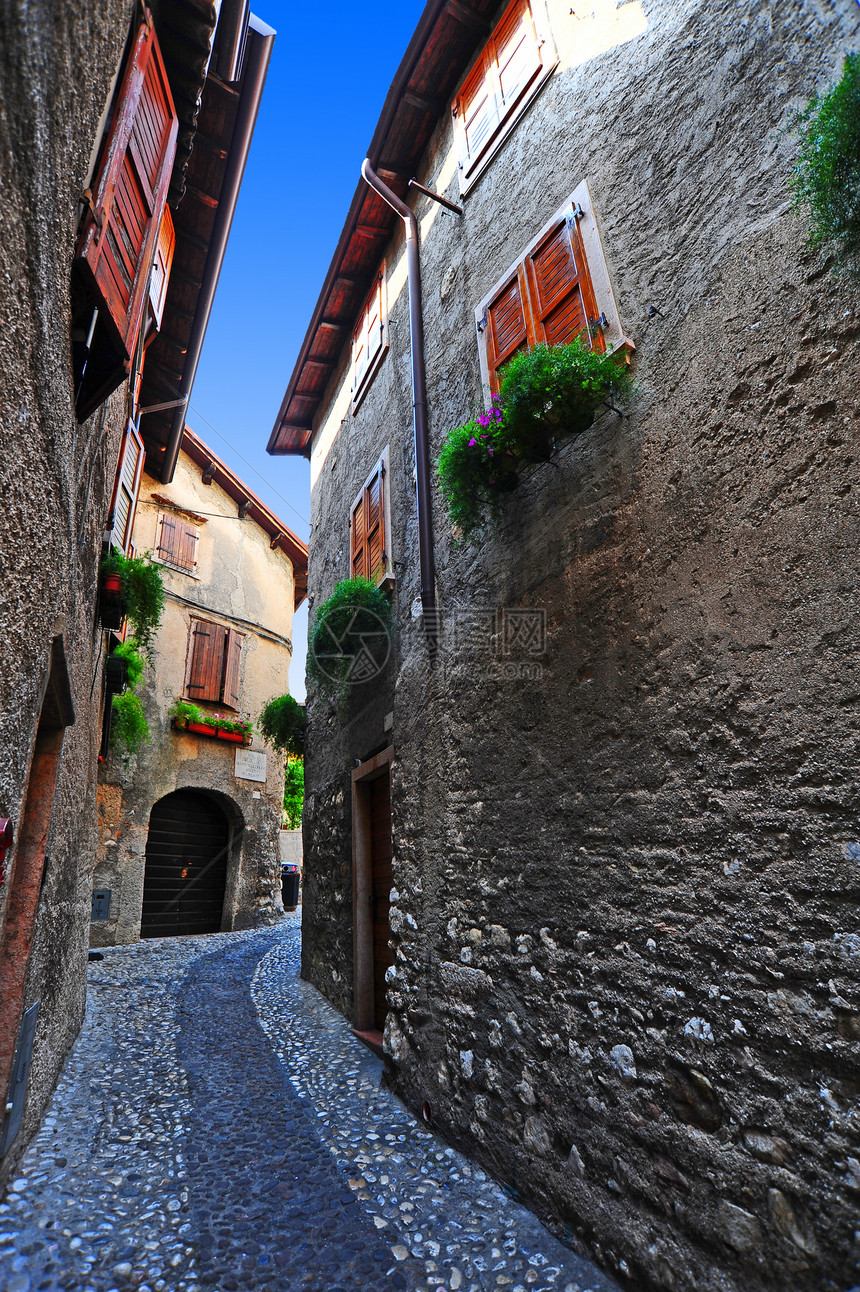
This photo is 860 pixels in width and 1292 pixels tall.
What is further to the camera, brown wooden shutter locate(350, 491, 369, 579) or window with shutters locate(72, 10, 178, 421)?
brown wooden shutter locate(350, 491, 369, 579)

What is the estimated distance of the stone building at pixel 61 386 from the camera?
6.97ft

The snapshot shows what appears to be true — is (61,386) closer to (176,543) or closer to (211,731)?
(211,731)

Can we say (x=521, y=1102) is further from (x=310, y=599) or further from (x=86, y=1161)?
(x=310, y=599)

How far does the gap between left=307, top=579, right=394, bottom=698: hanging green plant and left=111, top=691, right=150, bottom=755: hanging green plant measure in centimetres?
455

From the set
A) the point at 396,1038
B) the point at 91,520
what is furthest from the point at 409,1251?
the point at 91,520

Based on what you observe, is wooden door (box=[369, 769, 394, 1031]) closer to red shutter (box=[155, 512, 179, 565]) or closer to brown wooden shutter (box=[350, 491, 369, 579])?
brown wooden shutter (box=[350, 491, 369, 579])

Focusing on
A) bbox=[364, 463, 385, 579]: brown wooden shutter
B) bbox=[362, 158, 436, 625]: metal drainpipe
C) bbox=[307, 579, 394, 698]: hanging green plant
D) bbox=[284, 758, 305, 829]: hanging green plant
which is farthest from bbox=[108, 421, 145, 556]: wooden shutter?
bbox=[284, 758, 305, 829]: hanging green plant

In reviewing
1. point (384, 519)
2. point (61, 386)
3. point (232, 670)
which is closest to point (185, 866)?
point (232, 670)

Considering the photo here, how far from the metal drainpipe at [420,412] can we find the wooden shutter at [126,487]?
9.38 feet

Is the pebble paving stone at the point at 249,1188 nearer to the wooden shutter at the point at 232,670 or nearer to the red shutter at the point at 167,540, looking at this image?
the wooden shutter at the point at 232,670

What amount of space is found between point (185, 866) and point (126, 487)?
659cm

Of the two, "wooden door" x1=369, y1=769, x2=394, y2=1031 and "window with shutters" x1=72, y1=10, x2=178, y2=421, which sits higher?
"window with shutters" x1=72, y1=10, x2=178, y2=421

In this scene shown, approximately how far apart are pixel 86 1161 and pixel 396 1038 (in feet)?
5.90

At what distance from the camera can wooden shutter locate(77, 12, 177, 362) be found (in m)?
3.08
